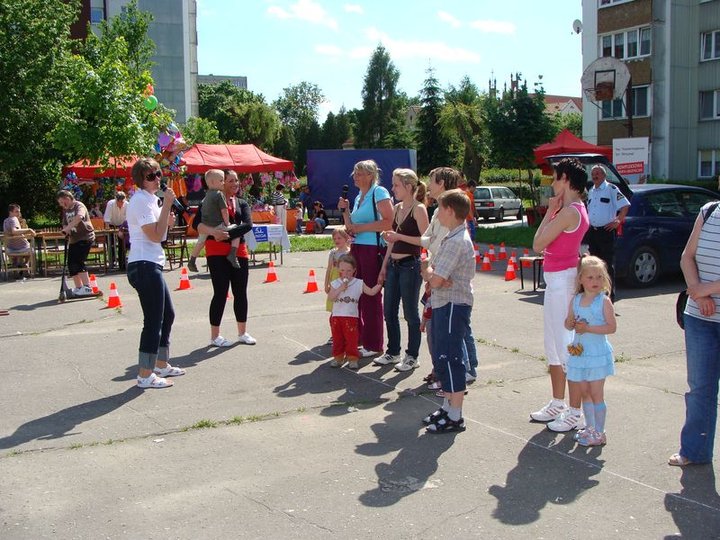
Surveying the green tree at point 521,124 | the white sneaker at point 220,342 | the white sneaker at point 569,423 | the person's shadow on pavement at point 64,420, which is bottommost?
the person's shadow on pavement at point 64,420

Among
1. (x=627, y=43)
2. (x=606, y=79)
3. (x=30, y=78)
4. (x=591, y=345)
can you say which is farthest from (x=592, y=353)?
(x=627, y=43)

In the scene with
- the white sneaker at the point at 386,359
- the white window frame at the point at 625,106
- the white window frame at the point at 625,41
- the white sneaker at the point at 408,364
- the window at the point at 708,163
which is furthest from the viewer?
the white window frame at the point at 625,41

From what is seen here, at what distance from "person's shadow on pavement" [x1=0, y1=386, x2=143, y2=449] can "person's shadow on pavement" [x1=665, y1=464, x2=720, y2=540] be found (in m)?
4.21

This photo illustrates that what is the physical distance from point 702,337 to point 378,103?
277ft

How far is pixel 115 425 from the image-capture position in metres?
6.03

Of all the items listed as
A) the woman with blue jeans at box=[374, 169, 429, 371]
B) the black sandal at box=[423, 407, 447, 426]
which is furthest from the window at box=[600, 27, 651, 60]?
the black sandal at box=[423, 407, 447, 426]

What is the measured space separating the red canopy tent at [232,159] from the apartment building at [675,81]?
63.9 ft

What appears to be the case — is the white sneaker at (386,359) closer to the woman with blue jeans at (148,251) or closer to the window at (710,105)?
the woman with blue jeans at (148,251)

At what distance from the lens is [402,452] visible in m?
5.34

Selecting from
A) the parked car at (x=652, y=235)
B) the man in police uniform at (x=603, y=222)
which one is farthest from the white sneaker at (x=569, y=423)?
the parked car at (x=652, y=235)

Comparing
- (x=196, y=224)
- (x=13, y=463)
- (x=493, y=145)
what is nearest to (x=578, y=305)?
(x=13, y=463)

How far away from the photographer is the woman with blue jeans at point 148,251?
6789 mm

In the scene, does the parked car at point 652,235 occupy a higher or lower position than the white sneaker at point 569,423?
higher

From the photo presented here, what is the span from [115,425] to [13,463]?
917mm
